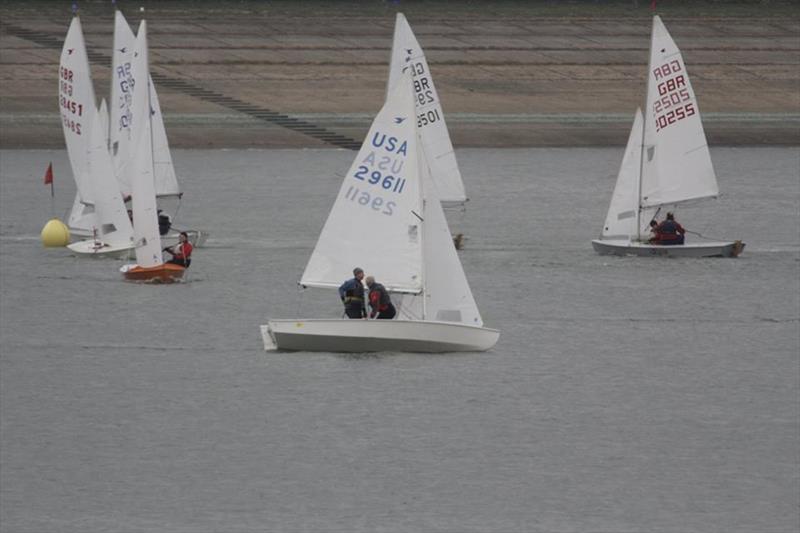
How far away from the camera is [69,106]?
63250mm

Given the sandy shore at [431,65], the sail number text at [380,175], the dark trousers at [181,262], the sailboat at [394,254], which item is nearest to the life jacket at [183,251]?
the dark trousers at [181,262]

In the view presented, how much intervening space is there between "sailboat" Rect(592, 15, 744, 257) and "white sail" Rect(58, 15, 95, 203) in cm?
1813

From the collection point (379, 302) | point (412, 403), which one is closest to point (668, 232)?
point (379, 302)

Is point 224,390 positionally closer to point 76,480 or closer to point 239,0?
point 76,480

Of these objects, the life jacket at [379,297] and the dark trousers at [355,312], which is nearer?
the life jacket at [379,297]

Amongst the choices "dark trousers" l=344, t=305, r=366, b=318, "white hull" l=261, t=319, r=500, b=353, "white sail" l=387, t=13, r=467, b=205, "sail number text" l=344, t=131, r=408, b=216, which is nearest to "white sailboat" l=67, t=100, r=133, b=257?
"white sail" l=387, t=13, r=467, b=205

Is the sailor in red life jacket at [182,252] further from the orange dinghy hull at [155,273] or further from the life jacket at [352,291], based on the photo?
the life jacket at [352,291]

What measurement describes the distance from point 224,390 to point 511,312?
11985 mm

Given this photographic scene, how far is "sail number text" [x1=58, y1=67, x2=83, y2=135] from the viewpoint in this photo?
2485 inches

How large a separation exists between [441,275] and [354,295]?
2.27 metres

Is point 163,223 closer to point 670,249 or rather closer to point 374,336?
point 670,249

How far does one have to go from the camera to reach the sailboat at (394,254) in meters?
45.5

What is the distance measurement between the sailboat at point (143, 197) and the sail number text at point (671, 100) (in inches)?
683

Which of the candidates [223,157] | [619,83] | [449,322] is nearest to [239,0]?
[223,157]
